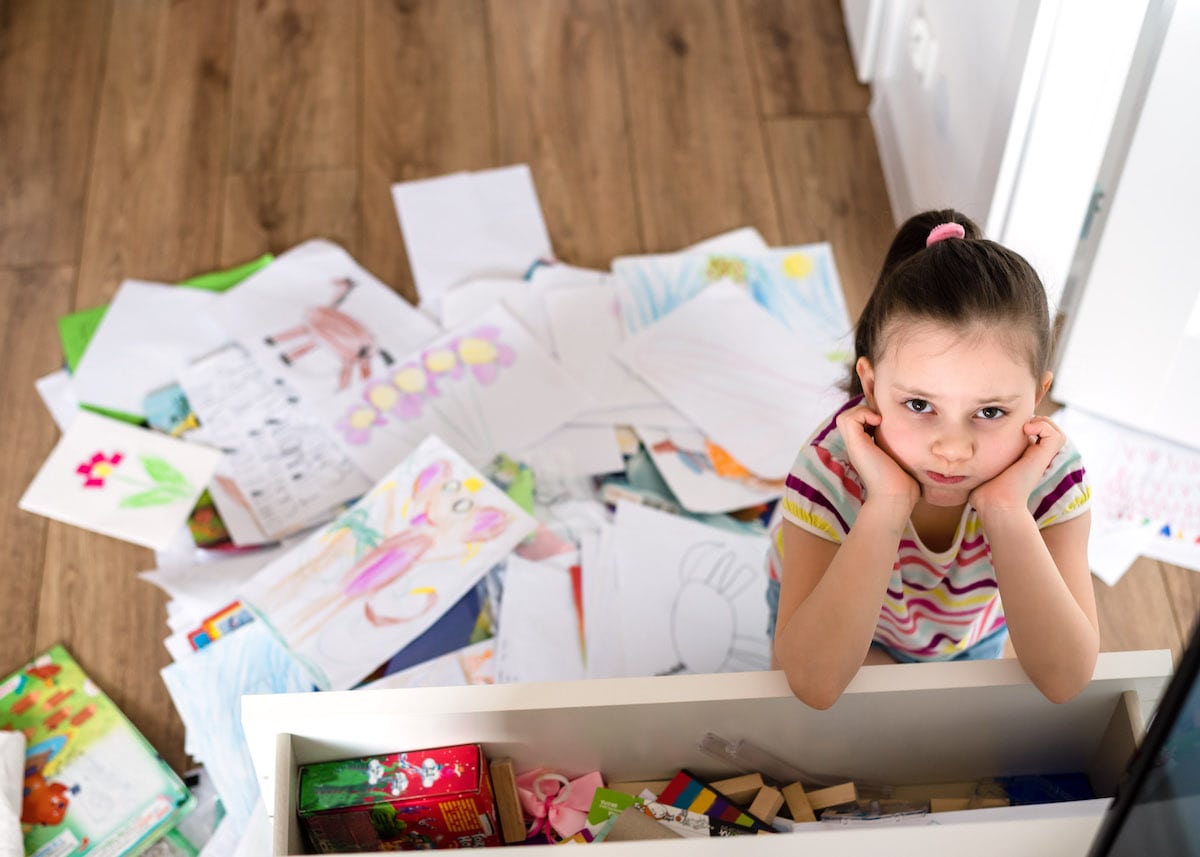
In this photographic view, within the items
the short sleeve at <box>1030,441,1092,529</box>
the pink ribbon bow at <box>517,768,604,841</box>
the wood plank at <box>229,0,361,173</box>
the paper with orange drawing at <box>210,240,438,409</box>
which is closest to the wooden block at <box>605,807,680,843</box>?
the pink ribbon bow at <box>517,768,604,841</box>

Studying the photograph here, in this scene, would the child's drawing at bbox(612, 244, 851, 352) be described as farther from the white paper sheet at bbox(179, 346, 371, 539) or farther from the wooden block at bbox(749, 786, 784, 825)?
the wooden block at bbox(749, 786, 784, 825)

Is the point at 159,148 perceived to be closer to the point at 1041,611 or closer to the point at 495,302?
the point at 495,302

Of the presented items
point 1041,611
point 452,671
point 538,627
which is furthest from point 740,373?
point 1041,611

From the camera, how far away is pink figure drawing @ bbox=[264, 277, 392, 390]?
5.27 ft

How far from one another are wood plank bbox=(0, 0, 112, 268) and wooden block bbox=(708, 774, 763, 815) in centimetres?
134

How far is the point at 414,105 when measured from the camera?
1.92 metres

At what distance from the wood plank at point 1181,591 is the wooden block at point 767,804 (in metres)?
0.76

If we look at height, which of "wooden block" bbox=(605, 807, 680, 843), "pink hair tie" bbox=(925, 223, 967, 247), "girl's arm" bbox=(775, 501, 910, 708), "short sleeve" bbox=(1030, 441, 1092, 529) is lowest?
"wooden block" bbox=(605, 807, 680, 843)

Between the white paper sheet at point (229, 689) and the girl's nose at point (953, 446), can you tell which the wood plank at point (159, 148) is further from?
the girl's nose at point (953, 446)

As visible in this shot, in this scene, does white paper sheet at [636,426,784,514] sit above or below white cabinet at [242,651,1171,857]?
below

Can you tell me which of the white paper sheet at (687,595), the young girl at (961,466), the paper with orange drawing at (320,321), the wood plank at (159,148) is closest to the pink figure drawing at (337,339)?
the paper with orange drawing at (320,321)

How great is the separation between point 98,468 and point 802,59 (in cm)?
126

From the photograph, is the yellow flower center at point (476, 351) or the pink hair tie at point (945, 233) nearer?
the pink hair tie at point (945, 233)

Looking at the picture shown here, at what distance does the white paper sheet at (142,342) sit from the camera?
5.20 ft
